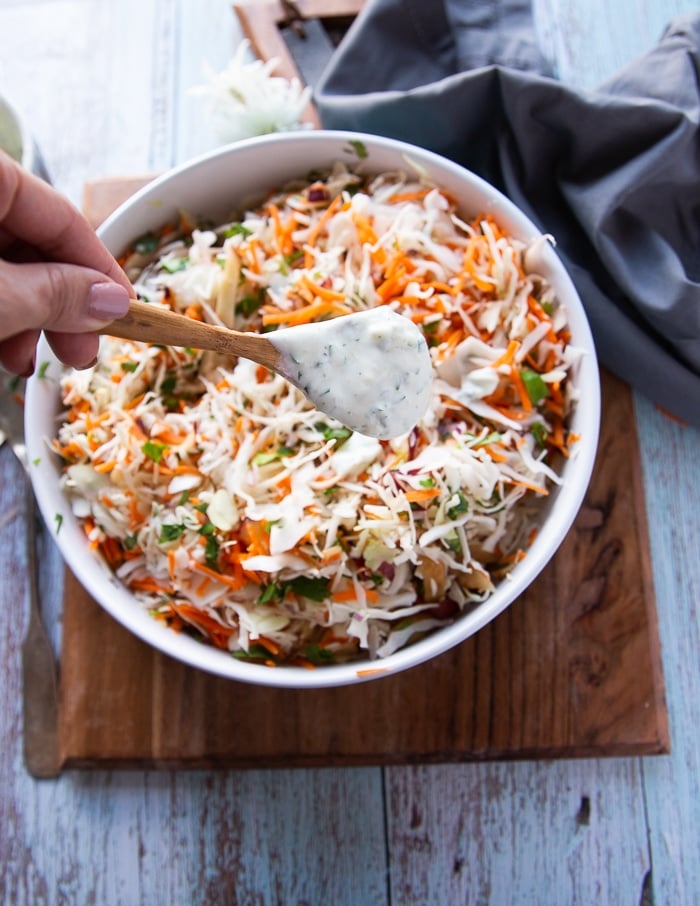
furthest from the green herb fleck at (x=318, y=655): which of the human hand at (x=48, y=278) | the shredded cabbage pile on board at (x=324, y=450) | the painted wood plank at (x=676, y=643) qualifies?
the painted wood plank at (x=676, y=643)

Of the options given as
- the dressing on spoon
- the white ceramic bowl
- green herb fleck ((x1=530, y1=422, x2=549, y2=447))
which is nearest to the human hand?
the dressing on spoon

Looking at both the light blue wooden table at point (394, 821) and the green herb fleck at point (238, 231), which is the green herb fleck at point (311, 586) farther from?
the green herb fleck at point (238, 231)

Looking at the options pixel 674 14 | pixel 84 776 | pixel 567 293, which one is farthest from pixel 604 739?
pixel 674 14

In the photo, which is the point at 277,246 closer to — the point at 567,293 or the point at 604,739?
the point at 567,293

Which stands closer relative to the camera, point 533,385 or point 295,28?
point 533,385

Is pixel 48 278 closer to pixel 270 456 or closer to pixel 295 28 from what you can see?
pixel 270 456

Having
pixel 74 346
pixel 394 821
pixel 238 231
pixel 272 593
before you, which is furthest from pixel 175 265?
pixel 394 821
